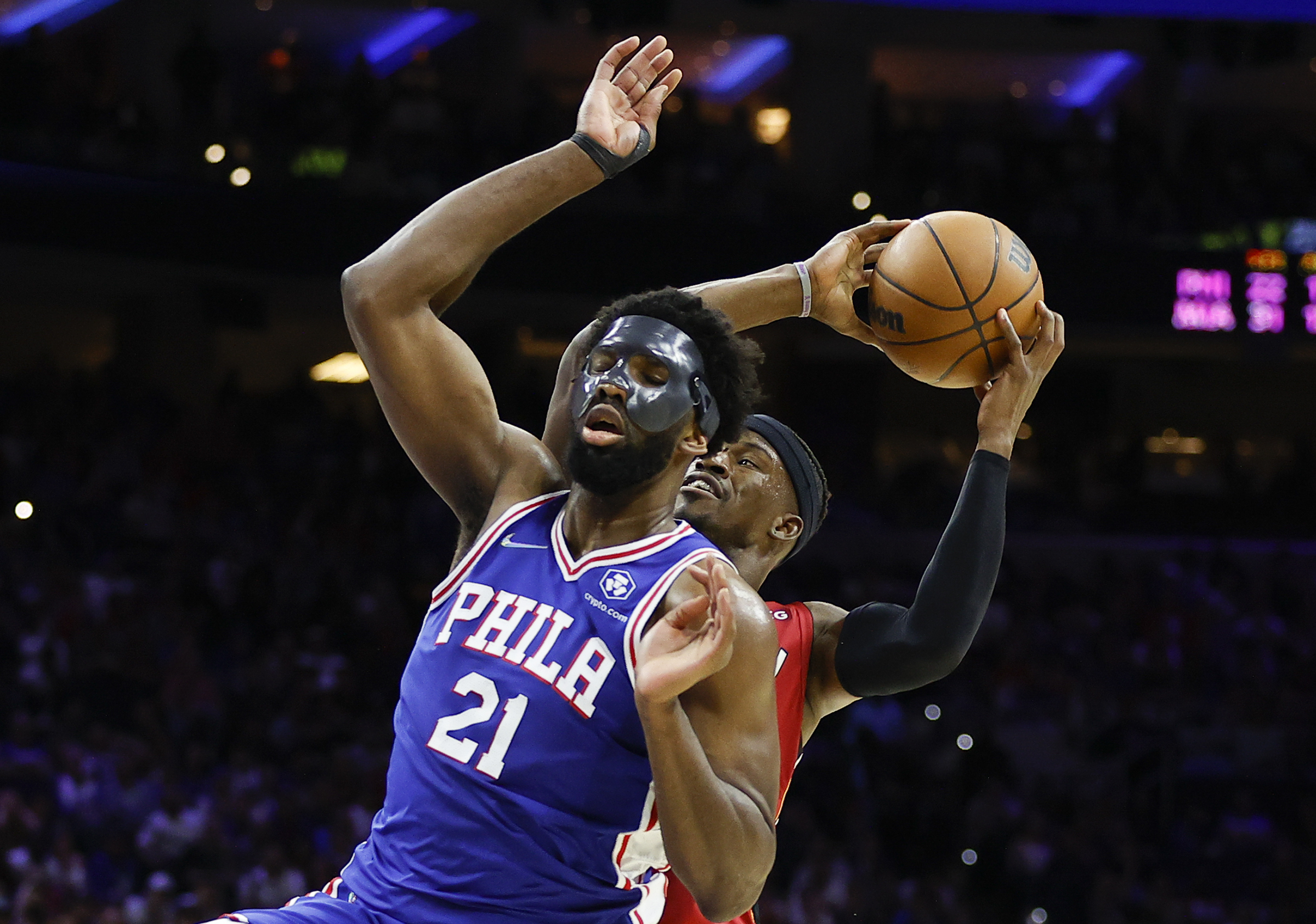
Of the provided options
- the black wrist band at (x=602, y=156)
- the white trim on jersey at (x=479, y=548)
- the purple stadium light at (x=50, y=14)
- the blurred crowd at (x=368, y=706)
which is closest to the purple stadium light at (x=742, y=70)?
the blurred crowd at (x=368, y=706)

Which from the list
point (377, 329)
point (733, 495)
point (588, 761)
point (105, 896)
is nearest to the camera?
point (588, 761)

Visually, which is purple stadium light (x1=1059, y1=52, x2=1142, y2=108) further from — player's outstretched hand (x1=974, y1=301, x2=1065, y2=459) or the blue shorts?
the blue shorts

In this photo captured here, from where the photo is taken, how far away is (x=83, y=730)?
9.32m

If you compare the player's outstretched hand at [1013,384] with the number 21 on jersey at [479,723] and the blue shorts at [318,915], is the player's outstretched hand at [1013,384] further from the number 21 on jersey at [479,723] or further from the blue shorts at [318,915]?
the blue shorts at [318,915]

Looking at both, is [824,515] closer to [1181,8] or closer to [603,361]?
[603,361]

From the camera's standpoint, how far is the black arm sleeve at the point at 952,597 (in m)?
3.23

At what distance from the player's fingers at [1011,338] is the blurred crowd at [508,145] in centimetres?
975

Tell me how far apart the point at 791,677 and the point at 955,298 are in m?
0.94

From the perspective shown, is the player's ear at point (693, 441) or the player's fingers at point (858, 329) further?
the player's fingers at point (858, 329)

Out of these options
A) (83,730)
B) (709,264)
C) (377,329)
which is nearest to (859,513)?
(709,264)

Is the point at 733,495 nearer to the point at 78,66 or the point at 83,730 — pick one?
the point at 83,730

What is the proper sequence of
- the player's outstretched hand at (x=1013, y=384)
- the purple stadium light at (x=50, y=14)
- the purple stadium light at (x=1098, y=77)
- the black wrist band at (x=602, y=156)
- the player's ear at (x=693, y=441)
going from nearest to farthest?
the player's ear at (x=693, y=441), the black wrist band at (x=602, y=156), the player's outstretched hand at (x=1013, y=384), the purple stadium light at (x=50, y=14), the purple stadium light at (x=1098, y=77)

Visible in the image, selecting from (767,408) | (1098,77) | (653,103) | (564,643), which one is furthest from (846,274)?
(1098,77)

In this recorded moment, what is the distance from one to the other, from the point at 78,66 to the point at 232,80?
2.23m
